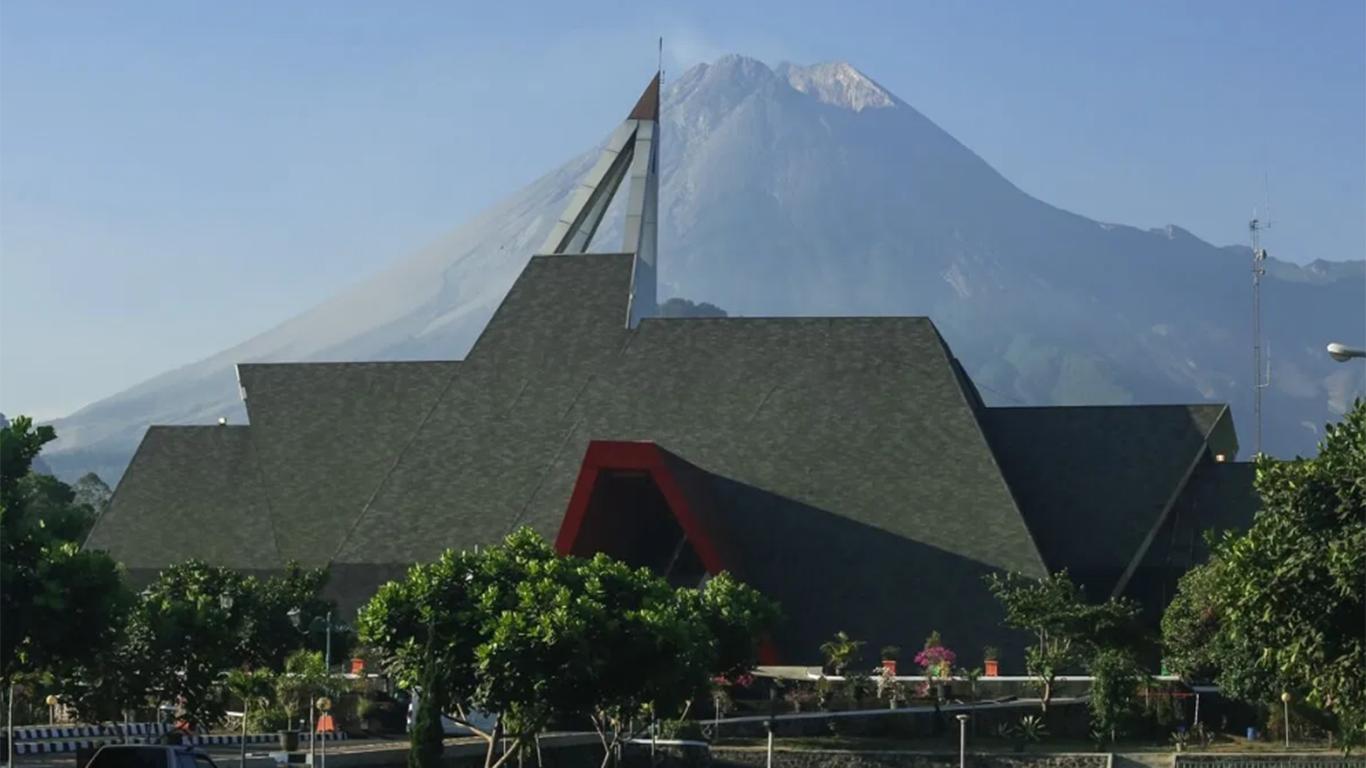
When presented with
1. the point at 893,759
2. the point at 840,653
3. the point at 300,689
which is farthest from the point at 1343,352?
the point at 840,653

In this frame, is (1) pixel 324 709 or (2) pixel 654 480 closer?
(1) pixel 324 709

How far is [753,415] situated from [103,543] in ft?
77.1

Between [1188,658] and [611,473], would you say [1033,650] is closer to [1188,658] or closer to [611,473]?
[1188,658]

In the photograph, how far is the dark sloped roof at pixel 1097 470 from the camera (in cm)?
7569

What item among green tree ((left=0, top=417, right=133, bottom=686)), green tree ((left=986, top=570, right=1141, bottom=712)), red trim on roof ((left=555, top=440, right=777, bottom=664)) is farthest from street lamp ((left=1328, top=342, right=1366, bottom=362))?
red trim on roof ((left=555, top=440, right=777, bottom=664))

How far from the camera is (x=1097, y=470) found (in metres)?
76.9

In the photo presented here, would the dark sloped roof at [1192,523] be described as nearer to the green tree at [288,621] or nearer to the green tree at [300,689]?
the green tree at [288,621]

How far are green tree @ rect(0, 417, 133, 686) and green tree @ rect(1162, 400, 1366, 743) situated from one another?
18410 millimetres

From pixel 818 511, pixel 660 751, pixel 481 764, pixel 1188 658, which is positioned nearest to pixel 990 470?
pixel 818 511

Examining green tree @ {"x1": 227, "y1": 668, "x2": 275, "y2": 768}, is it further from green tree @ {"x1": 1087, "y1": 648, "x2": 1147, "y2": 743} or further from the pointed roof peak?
the pointed roof peak

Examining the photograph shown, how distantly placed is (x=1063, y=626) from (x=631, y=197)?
30570 millimetres

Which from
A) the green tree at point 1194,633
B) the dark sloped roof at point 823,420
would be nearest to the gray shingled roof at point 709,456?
the dark sloped roof at point 823,420

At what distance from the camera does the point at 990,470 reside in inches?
2928

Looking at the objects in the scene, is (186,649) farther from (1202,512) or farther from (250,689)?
(1202,512)
